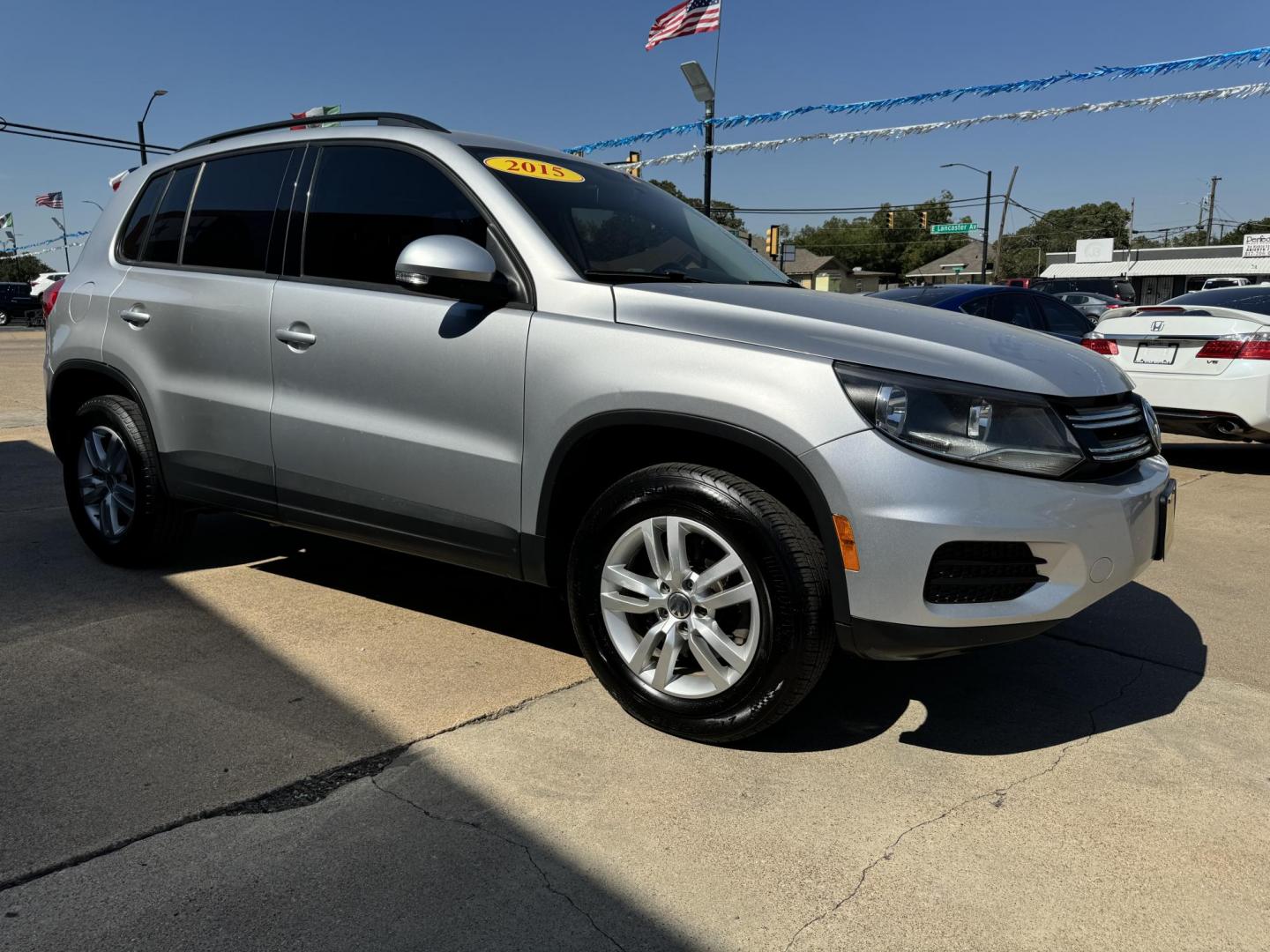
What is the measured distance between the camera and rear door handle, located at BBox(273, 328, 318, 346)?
144 inches

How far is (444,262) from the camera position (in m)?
3.09

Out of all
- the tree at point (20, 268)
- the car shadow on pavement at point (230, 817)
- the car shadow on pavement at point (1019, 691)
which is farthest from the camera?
the tree at point (20, 268)

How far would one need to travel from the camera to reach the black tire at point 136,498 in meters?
4.34

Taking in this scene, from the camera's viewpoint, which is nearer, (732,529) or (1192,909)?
(1192,909)

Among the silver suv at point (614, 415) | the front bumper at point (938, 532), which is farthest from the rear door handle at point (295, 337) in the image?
the front bumper at point (938, 532)

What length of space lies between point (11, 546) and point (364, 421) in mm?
2676

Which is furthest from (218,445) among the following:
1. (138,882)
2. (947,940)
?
(947,940)

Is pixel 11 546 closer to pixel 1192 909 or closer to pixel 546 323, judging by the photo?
pixel 546 323

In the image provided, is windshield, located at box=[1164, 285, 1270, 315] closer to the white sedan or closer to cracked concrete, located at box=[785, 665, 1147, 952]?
the white sedan

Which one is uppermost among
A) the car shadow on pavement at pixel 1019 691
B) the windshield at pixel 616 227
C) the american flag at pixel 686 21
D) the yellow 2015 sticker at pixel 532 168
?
the american flag at pixel 686 21

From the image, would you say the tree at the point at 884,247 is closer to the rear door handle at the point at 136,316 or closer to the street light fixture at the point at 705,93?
the street light fixture at the point at 705,93

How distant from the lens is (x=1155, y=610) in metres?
4.41

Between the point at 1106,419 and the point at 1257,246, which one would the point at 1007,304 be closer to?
the point at 1106,419

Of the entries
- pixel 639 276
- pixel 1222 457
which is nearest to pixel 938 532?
pixel 639 276
